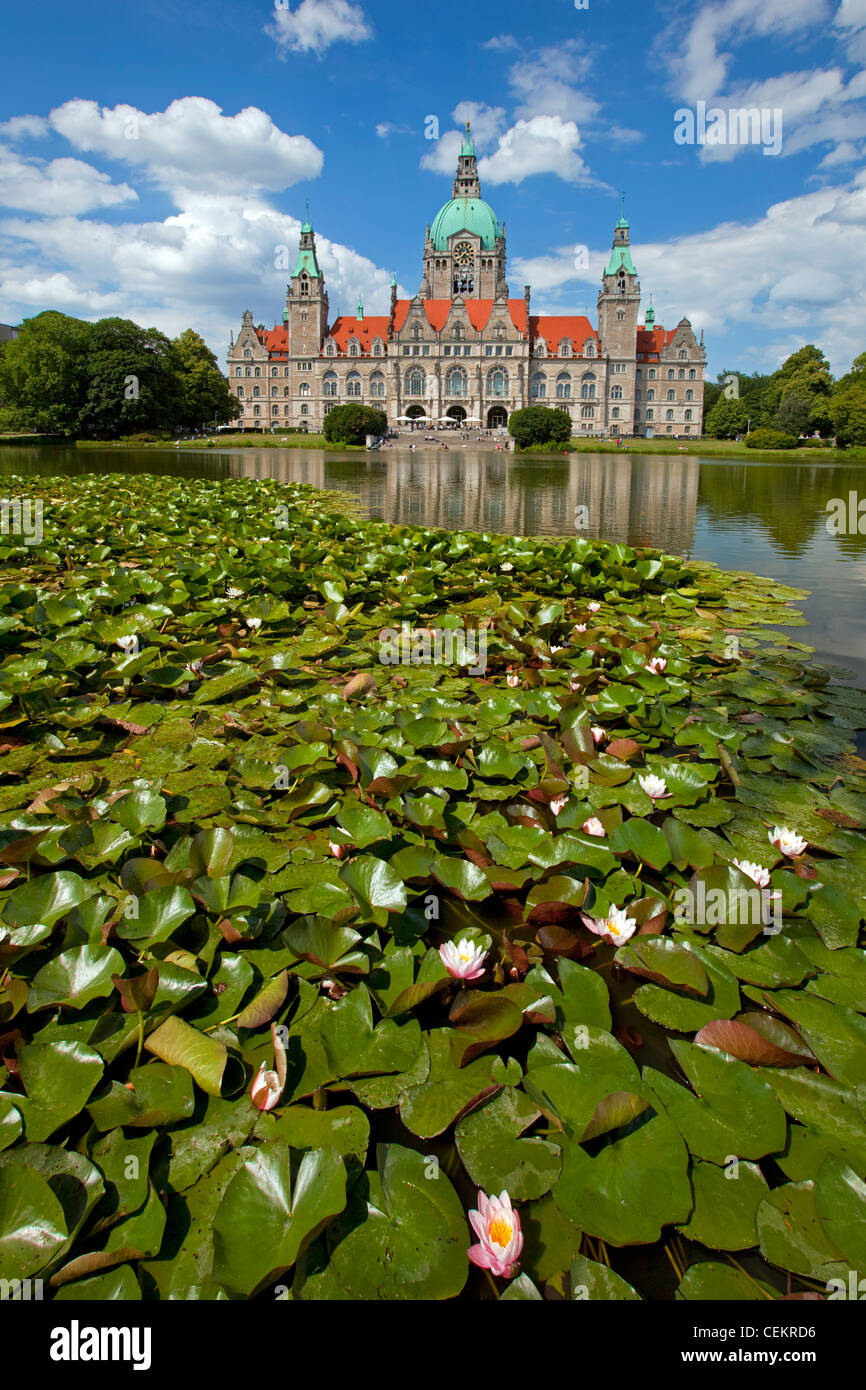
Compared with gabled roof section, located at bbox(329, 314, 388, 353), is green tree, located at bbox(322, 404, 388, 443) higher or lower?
lower

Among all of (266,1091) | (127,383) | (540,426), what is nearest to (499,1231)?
(266,1091)

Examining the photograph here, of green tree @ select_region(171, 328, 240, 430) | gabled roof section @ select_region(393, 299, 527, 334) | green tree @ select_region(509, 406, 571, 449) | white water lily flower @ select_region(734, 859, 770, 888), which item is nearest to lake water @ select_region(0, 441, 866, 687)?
white water lily flower @ select_region(734, 859, 770, 888)

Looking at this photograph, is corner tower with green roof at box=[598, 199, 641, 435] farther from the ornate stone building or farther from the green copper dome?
the green copper dome

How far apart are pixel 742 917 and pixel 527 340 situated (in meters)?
75.9

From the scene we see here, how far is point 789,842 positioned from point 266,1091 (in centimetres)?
163

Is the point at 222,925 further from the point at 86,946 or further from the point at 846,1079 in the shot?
the point at 846,1079

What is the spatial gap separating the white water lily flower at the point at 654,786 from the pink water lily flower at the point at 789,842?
36 cm

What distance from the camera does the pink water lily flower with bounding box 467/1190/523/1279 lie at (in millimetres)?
1059

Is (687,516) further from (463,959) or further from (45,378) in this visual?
(45,378)

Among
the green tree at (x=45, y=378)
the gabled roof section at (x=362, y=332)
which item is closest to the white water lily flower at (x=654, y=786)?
the green tree at (x=45, y=378)

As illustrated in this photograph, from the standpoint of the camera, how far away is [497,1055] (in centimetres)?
149

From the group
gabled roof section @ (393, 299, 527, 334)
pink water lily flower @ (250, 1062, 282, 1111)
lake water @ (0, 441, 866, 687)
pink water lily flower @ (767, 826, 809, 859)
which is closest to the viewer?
pink water lily flower @ (250, 1062, 282, 1111)

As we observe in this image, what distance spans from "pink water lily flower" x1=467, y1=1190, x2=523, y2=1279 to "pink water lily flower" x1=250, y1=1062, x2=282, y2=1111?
1.40 ft

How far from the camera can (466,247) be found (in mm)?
73500
